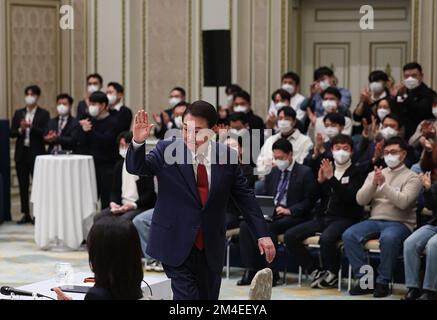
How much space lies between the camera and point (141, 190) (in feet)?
30.3

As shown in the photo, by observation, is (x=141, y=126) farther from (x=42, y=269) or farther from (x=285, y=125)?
(x=285, y=125)

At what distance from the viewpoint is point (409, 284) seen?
25.3 ft

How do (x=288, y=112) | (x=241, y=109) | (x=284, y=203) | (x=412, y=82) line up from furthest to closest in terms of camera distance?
(x=241, y=109)
(x=412, y=82)
(x=288, y=112)
(x=284, y=203)

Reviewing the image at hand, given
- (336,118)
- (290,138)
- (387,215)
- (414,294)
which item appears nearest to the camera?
(414,294)

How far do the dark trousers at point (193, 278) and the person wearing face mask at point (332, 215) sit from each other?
3.03 metres

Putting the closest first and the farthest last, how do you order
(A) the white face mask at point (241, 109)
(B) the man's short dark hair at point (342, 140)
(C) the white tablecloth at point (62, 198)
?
(B) the man's short dark hair at point (342, 140)
(C) the white tablecloth at point (62, 198)
(A) the white face mask at point (241, 109)

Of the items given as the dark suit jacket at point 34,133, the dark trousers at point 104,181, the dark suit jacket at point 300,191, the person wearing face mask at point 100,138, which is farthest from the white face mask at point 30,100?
the dark suit jacket at point 300,191

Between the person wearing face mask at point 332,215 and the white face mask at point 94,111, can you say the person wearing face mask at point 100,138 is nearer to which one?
the white face mask at point 94,111

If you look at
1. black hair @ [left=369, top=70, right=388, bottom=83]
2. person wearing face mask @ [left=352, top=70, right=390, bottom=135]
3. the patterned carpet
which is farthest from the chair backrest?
black hair @ [left=369, top=70, right=388, bottom=83]

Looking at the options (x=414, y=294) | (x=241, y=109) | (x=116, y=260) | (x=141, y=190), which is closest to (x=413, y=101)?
(x=241, y=109)

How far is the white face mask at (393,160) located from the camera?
804cm

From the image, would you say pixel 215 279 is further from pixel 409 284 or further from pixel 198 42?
pixel 198 42

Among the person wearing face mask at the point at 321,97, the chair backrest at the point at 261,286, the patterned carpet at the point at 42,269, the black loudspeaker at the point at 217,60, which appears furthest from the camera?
the black loudspeaker at the point at 217,60

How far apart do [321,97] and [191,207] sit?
17.2 ft
